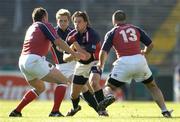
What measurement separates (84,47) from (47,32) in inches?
44.5

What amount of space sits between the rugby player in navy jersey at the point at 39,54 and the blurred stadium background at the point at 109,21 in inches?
689

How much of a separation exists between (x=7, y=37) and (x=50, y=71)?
1997 centimetres

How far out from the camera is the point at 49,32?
11664mm

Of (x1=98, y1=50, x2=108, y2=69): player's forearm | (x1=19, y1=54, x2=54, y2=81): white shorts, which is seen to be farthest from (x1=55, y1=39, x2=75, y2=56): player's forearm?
(x1=98, y1=50, x2=108, y2=69): player's forearm

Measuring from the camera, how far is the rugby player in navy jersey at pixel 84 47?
1247cm

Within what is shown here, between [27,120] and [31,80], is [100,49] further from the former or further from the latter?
[27,120]

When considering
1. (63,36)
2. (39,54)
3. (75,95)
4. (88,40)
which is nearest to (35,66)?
(39,54)

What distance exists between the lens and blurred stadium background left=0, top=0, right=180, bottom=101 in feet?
98.8

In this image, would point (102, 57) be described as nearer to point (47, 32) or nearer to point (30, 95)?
point (47, 32)

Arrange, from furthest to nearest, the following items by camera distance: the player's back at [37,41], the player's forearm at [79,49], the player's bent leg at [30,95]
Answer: the player's forearm at [79,49] < the player's bent leg at [30,95] < the player's back at [37,41]

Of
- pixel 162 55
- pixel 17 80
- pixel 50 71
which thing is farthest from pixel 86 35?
pixel 162 55

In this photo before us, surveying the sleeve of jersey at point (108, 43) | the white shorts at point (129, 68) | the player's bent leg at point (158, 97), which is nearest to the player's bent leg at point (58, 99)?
the white shorts at point (129, 68)

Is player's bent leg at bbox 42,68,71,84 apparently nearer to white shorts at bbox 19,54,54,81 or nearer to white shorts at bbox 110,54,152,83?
white shorts at bbox 19,54,54,81

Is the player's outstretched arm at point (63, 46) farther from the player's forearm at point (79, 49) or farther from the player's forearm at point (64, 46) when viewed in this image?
the player's forearm at point (79, 49)
